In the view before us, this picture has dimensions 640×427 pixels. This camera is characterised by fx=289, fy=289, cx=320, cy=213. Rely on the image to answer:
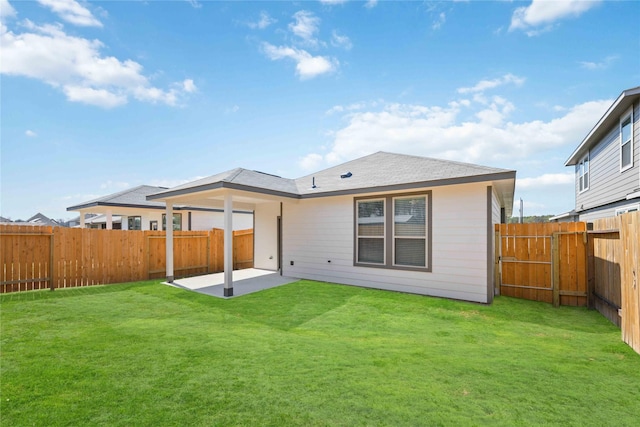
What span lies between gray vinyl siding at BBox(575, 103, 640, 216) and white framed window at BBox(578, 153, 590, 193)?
14.5 inches

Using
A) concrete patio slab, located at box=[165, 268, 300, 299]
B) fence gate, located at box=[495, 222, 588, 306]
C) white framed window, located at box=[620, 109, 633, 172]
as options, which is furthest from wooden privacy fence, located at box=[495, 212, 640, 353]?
concrete patio slab, located at box=[165, 268, 300, 299]

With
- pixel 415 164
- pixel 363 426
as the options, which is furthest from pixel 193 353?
pixel 415 164

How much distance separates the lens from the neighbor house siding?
22.1 feet

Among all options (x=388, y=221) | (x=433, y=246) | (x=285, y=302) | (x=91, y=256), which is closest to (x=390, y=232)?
(x=388, y=221)

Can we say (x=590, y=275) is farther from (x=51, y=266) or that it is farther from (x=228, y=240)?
(x=51, y=266)

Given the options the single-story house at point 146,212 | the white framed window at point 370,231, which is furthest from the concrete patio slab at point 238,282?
the single-story house at point 146,212

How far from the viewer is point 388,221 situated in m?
7.94

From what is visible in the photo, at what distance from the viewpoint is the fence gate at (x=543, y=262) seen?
663 cm

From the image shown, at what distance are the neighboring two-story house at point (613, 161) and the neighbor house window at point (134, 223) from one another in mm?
22464

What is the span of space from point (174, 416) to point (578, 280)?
8259mm

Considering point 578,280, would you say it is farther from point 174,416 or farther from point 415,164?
point 174,416

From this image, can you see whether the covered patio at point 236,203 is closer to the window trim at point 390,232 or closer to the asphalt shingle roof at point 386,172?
the asphalt shingle roof at point 386,172

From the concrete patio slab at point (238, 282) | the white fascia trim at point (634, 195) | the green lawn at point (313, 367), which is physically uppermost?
the white fascia trim at point (634, 195)

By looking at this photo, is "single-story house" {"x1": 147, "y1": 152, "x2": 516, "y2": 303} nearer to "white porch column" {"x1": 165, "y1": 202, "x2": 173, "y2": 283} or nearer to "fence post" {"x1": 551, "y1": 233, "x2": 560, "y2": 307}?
"white porch column" {"x1": 165, "y1": 202, "x2": 173, "y2": 283}
